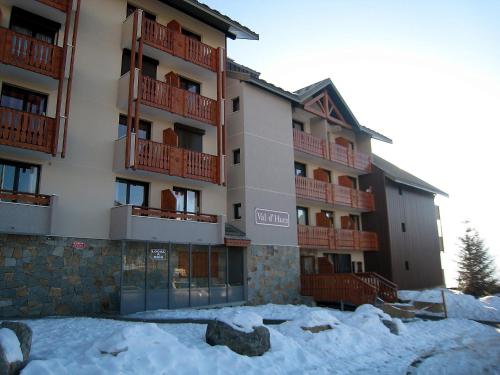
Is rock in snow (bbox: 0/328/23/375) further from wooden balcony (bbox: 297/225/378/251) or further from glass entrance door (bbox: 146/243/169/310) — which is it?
wooden balcony (bbox: 297/225/378/251)

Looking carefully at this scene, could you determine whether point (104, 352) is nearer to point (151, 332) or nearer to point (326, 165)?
point (151, 332)

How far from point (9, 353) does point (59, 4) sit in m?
12.9

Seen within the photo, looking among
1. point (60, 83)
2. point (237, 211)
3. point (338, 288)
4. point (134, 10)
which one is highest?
point (134, 10)

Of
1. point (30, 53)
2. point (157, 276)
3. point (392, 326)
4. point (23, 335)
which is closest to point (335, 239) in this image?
point (392, 326)

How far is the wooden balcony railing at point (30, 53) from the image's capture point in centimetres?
1410

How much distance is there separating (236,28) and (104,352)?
704 inches

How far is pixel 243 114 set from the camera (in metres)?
21.7

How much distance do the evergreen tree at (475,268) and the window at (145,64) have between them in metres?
25.3

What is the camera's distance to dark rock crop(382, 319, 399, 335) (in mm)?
14879

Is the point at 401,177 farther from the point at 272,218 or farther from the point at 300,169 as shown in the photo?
the point at 272,218

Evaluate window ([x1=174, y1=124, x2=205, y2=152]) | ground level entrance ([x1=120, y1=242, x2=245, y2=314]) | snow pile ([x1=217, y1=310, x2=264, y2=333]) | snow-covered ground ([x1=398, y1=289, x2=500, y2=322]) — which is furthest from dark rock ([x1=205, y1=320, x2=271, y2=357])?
snow-covered ground ([x1=398, y1=289, x2=500, y2=322])

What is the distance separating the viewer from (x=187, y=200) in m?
19.5

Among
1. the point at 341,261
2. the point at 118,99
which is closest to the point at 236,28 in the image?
the point at 118,99

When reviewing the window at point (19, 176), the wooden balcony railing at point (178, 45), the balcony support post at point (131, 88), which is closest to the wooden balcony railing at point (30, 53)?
the balcony support post at point (131, 88)
